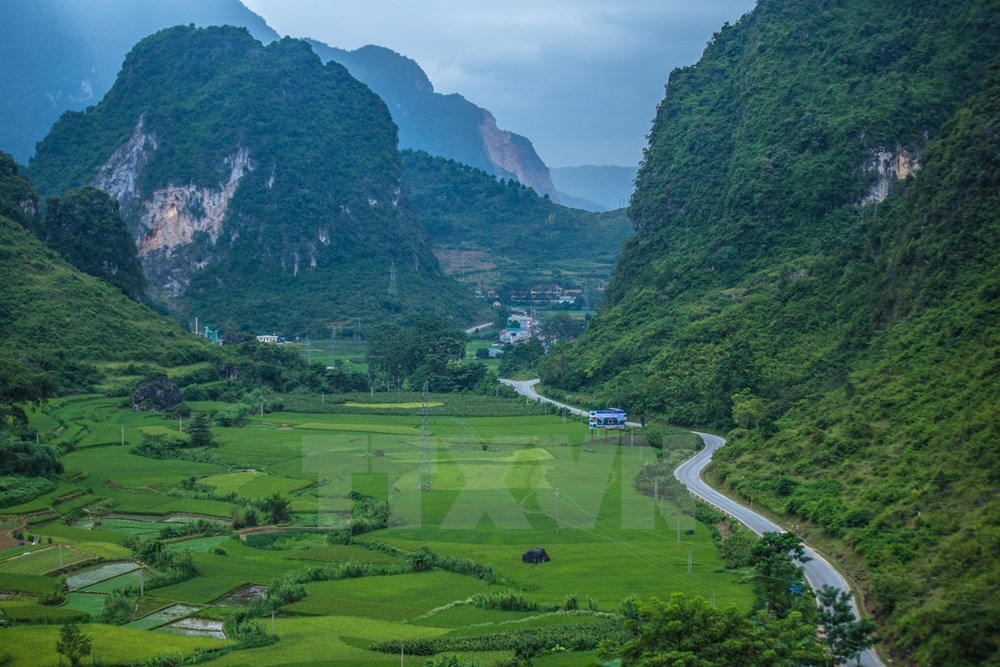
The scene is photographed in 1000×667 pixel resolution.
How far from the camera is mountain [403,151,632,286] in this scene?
14000 cm

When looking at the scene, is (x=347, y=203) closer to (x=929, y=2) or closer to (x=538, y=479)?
(x=929, y=2)

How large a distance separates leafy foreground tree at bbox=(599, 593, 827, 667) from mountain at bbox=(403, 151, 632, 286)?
108530 millimetres

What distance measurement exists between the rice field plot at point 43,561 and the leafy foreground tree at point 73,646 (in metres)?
7.79

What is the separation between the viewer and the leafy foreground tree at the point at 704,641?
72.4 ft

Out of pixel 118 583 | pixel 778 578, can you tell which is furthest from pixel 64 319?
pixel 778 578

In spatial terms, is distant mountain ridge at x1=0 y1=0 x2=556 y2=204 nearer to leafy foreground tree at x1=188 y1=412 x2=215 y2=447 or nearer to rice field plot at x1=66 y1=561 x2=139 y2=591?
leafy foreground tree at x1=188 y1=412 x2=215 y2=447

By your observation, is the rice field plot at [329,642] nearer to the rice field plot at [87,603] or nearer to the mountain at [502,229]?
the rice field plot at [87,603]

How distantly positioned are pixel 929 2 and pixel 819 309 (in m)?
26.4

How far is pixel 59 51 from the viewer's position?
173 metres

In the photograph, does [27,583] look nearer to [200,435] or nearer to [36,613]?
[36,613]

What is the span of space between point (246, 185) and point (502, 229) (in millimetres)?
47905

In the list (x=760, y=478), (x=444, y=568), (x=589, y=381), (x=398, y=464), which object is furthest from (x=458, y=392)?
(x=444, y=568)

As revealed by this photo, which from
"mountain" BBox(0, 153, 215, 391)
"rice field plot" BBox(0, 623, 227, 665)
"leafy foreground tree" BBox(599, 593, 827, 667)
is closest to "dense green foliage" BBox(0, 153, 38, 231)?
"mountain" BBox(0, 153, 215, 391)

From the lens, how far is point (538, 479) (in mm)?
44688
